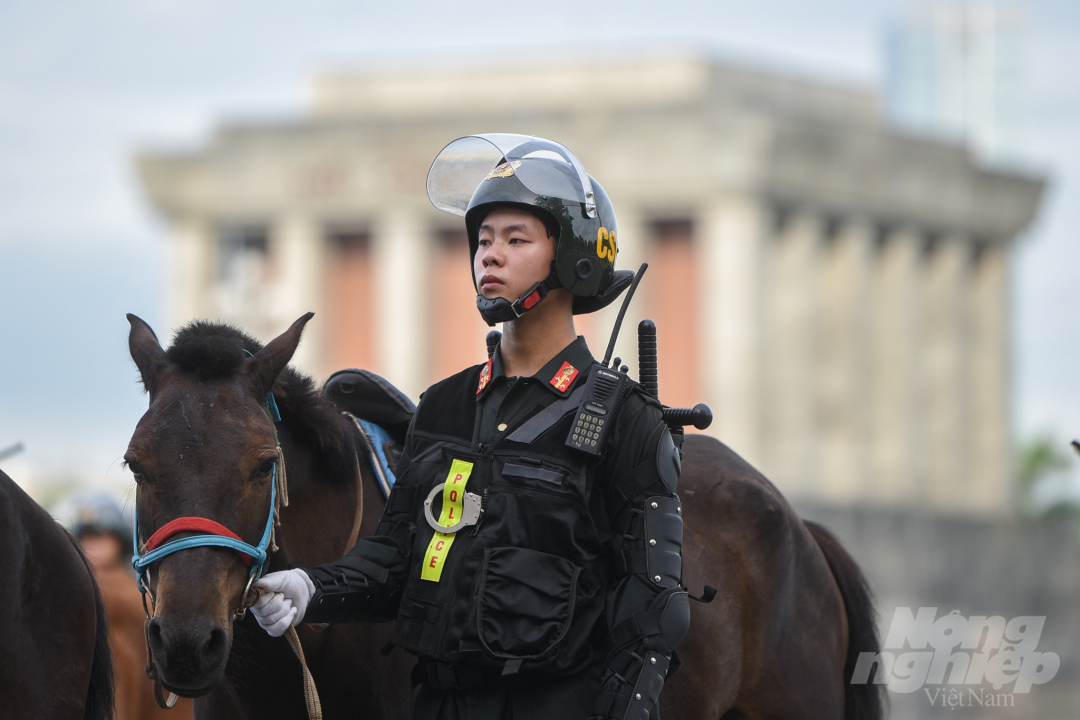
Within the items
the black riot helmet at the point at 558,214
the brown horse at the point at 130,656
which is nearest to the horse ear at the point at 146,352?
the black riot helmet at the point at 558,214

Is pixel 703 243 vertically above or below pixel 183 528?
below

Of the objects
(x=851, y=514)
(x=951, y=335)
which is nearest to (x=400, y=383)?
(x=851, y=514)

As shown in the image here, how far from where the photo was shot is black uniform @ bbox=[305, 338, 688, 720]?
14.4 ft

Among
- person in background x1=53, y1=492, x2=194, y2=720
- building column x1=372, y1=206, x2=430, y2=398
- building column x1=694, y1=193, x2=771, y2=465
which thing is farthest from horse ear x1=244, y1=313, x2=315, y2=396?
building column x1=372, y1=206, x2=430, y2=398

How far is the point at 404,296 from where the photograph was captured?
4791 centimetres

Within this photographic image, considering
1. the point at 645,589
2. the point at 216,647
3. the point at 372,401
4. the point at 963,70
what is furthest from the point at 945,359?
the point at 963,70

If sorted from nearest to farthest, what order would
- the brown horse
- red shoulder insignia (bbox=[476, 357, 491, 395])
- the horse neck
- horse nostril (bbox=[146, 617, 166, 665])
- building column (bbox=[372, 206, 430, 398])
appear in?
1. horse nostril (bbox=[146, 617, 166, 665])
2. red shoulder insignia (bbox=[476, 357, 491, 395])
3. the horse neck
4. the brown horse
5. building column (bbox=[372, 206, 430, 398])

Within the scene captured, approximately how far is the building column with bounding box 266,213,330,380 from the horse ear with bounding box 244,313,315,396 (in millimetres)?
43514

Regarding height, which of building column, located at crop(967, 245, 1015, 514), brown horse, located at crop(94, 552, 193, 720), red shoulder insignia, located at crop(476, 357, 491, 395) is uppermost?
red shoulder insignia, located at crop(476, 357, 491, 395)

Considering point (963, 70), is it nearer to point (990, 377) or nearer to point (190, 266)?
point (990, 377)

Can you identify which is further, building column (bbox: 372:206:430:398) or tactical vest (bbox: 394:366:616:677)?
building column (bbox: 372:206:430:398)

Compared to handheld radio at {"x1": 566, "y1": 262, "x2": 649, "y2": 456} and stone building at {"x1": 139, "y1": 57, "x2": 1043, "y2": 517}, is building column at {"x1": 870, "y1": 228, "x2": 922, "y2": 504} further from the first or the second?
handheld radio at {"x1": 566, "y1": 262, "x2": 649, "y2": 456}

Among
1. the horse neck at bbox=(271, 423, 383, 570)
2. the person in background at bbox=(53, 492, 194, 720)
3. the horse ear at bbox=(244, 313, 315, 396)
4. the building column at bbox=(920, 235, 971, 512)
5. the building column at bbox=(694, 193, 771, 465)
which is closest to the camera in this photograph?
the horse ear at bbox=(244, 313, 315, 396)

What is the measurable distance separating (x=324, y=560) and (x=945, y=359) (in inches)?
1912
